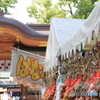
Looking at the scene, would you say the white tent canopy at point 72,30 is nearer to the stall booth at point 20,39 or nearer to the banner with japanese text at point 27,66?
the banner with japanese text at point 27,66

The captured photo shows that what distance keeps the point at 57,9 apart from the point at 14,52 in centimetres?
1545

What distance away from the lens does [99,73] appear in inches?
150

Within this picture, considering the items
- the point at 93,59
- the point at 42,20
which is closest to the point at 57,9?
the point at 42,20

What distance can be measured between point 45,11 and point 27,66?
15159 mm

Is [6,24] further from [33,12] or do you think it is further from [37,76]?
[33,12]

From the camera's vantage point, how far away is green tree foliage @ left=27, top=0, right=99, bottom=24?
21.3m

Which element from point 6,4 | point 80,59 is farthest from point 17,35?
point 6,4

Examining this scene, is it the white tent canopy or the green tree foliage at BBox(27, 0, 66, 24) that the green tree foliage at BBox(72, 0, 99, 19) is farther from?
the white tent canopy

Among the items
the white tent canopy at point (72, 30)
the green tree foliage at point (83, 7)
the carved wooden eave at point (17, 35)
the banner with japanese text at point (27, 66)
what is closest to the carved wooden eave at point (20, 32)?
the carved wooden eave at point (17, 35)

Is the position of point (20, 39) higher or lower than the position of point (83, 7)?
lower

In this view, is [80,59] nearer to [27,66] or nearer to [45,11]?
[27,66]

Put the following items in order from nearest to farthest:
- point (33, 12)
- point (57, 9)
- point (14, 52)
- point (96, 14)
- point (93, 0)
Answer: point (96, 14) → point (14, 52) → point (93, 0) → point (57, 9) → point (33, 12)

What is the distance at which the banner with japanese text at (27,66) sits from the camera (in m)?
9.14

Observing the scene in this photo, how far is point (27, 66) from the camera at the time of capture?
376 inches
